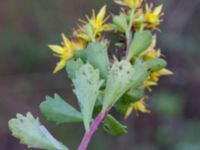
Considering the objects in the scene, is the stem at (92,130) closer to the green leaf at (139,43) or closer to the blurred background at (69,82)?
the green leaf at (139,43)

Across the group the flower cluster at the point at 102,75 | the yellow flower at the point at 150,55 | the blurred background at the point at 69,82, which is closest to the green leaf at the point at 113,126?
the flower cluster at the point at 102,75

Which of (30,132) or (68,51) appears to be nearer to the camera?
(30,132)

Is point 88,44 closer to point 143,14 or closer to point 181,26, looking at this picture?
point 143,14

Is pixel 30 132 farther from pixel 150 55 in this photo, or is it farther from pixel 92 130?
pixel 150 55

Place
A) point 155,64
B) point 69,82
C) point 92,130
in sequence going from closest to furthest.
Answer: point 92,130 < point 155,64 < point 69,82

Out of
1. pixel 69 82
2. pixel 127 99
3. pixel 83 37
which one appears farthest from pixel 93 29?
pixel 69 82

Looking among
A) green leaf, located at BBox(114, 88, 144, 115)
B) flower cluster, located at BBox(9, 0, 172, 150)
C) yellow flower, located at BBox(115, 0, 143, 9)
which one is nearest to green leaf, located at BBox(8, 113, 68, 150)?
flower cluster, located at BBox(9, 0, 172, 150)

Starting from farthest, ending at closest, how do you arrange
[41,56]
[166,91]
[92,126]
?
[41,56] → [166,91] → [92,126]

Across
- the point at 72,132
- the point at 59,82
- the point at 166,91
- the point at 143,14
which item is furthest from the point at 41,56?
the point at 143,14
